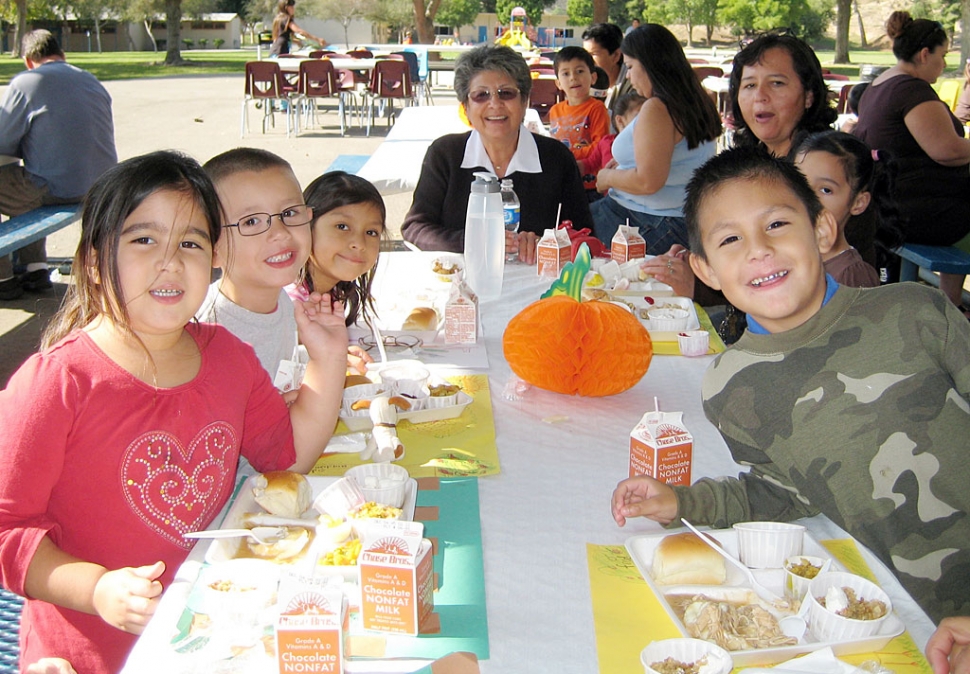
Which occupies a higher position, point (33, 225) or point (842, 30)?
point (842, 30)

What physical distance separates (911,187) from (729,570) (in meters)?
4.06

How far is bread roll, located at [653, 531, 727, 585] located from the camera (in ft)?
4.25

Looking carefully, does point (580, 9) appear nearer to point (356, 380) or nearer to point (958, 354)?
point (356, 380)

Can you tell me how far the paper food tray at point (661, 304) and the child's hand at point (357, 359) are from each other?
0.84 meters

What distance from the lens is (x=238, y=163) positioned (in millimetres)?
1984

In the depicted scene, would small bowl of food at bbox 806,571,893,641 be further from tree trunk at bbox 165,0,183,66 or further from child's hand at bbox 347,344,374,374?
tree trunk at bbox 165,0,183,66

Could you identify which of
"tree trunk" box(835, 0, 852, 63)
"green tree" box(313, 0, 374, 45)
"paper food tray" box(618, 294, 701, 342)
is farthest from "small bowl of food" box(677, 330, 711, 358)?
"green tree" box(313, 0, 374, 45)

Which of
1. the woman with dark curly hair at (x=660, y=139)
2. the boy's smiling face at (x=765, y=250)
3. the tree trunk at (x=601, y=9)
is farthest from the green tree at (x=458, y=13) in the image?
the boy's smiling face at (x=765, y=250)

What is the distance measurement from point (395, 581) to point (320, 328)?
754 millimetres

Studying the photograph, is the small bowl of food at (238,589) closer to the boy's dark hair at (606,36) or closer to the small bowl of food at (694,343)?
the small bowl of food at (694,343)

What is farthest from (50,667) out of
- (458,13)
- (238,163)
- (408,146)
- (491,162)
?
(458,13)

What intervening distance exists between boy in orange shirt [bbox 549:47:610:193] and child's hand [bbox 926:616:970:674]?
17.8 ft

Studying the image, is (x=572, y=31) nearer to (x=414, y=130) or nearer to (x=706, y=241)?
(x=414, y=130)

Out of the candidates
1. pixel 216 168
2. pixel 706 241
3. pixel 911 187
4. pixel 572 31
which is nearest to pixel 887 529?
pixel 706 241
